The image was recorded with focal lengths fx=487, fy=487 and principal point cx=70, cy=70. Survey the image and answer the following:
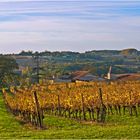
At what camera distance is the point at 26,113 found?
34.3 meters

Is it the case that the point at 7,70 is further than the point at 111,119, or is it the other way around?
the point at 7,70

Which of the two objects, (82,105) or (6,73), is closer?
(82,105)

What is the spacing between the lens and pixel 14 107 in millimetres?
37938

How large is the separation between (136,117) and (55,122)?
5.44 m

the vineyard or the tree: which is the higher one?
the tree

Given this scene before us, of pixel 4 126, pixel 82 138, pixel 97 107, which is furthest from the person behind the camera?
pixel 97 107

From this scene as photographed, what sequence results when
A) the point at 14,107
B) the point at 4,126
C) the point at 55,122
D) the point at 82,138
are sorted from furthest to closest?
the point at 14,107, the point at 55,122, the point at 4,126, the point at 82,138

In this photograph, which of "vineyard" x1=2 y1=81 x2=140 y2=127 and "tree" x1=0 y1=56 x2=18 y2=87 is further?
"tree" x1=0 y1=56 x2=18 y2=87

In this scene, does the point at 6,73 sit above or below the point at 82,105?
above

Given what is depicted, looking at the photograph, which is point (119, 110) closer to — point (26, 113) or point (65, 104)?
point (65, 104)

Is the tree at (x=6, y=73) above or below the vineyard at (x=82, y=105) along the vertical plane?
above

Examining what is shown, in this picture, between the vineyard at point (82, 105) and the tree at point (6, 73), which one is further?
the tree at point (6, 73)

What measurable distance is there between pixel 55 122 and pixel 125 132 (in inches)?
478

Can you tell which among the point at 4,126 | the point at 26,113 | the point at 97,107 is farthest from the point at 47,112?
the point at 4,126
